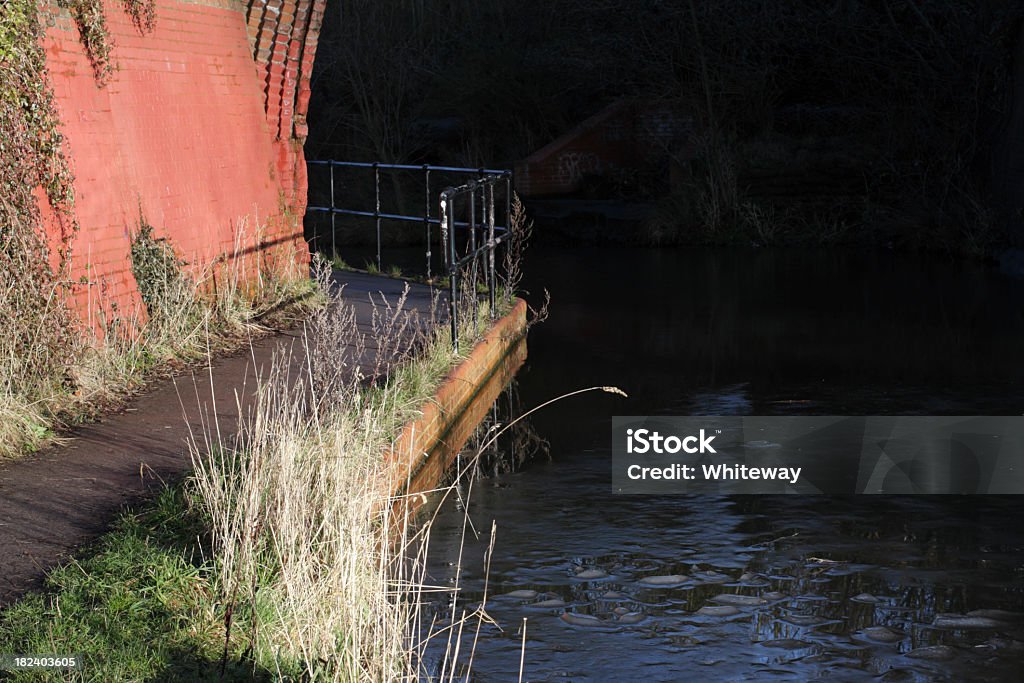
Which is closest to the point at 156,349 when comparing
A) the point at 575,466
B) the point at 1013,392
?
the point at 575,466

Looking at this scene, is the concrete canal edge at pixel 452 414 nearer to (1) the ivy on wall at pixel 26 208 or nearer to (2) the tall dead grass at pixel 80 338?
(2) the tall dead grass at pixel 80 338

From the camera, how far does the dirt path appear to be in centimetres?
548

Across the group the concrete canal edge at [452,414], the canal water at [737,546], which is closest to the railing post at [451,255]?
the concrete canal edge at [452,414]

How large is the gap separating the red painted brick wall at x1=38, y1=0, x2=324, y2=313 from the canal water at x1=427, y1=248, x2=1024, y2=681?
287 centimetres

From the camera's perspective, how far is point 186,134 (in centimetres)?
1070

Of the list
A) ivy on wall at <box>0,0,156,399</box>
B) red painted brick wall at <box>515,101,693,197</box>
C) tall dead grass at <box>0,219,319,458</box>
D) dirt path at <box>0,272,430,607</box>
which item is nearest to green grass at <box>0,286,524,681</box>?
dirt path at <box>0,272,430,607</box>

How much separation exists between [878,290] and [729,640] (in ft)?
36.9

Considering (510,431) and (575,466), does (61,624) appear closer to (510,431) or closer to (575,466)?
(575,466)

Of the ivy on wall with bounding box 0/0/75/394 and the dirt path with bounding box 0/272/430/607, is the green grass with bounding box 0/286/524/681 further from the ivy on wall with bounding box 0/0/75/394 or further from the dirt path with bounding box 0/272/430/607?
the ivy on wall with bounding box 0/0/75/394

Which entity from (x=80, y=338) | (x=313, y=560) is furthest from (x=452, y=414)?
(x=313, y=560)

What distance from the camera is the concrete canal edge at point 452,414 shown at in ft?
24.1

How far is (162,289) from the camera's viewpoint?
32.6ft

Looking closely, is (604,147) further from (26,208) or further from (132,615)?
(132,615)

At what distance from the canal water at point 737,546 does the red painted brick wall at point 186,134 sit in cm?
287
